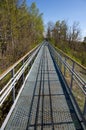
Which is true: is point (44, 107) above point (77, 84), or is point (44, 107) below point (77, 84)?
below

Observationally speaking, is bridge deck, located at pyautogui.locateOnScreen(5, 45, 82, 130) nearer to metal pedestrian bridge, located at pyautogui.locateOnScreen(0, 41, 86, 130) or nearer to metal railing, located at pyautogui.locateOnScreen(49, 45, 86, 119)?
metal pedestrian bridge, located at pyautogui.locateOnScreen(0, 41, 86, 130)

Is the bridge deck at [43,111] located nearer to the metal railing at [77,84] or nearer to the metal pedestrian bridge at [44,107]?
the metal pedestrian bridge at [44,107]

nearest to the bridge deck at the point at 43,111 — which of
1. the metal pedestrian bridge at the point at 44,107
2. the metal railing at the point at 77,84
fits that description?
the metal pedestrian bridge at the point at 44,107

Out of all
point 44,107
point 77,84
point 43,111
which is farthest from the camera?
point 77,84

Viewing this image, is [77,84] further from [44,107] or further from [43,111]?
[43,111]

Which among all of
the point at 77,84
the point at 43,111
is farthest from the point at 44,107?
the point at 77,84

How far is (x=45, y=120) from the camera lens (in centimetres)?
478

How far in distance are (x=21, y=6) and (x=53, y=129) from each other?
947 inches

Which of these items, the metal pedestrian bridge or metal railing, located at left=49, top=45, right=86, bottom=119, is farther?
metal railing, located at left=49, top=45, right=86, bottom=119

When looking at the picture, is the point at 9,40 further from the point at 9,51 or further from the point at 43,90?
the point at 43,90

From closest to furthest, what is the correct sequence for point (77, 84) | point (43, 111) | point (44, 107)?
point (43, 111)
point (44, 107)
point (77, 84)

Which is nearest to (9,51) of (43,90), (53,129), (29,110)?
(43,90)

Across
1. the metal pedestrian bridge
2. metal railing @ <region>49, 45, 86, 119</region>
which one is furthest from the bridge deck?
metal railing @ <region>49, 45, 86, 119</region>

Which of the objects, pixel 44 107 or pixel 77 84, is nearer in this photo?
pixel 44 107
